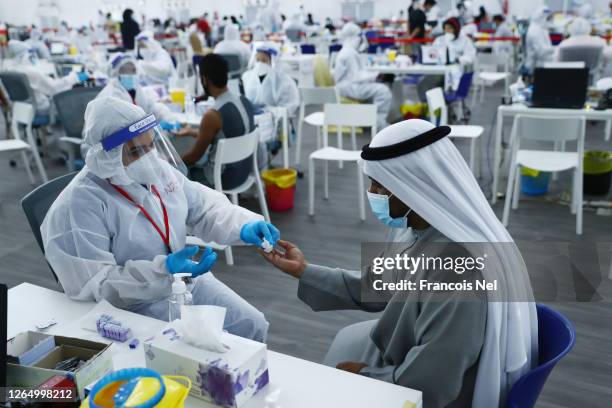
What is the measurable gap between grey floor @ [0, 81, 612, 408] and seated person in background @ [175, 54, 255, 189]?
1.86 feet

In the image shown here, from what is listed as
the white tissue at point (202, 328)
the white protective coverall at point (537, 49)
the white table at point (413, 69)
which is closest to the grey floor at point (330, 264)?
the white tissue at point (202, 328)

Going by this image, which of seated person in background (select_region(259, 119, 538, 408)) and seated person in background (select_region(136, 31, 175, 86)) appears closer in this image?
seated person in background (select_region(259, 119, 538, 408))

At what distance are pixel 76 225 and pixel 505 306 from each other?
1.29 meters

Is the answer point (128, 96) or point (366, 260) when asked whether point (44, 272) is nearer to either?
point (128, 96)

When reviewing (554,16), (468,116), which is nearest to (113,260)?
(468,116)

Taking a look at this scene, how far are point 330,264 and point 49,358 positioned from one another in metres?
2.34

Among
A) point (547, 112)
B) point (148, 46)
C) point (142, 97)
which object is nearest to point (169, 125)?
point (142, 97)

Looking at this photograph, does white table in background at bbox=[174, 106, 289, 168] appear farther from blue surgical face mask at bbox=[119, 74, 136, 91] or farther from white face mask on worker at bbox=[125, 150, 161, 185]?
white face mask on worker at bbox=[125, 150, 161, 185]

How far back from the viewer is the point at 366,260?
1854 mm

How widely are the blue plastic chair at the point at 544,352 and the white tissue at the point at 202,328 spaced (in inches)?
27.6

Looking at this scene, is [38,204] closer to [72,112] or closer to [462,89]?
[72,112]

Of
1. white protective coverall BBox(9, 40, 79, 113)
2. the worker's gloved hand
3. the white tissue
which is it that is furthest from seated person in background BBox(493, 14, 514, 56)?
the white tissue

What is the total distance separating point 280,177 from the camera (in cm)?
430

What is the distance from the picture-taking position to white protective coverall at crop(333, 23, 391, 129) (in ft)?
21.9
